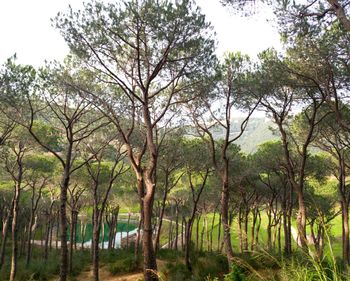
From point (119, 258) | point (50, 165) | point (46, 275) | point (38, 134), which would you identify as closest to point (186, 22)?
point (38, 134)

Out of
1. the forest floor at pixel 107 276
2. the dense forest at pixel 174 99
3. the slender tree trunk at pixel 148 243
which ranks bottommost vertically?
the forest floor at pixel 107 276

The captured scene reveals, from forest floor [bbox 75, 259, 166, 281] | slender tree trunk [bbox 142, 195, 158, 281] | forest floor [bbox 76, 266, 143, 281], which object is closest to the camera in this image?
slender tree trunk [bbox 142, 195, 158, 281]

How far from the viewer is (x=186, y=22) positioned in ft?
40.0

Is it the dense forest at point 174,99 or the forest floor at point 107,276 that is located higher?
the dense forest at point 174,99

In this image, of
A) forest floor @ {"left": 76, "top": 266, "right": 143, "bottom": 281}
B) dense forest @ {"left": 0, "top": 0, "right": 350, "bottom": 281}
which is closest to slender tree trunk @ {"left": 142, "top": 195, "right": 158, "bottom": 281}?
dense forest @ {"left": 0, "top": 0, "right": 350, "bottom": 281}

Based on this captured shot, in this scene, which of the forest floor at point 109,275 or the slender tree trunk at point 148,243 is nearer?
the slender tree trunk at point 148,243

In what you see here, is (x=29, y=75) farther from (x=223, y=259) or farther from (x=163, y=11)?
(x=223, y=259)

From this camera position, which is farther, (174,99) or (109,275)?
(109,275)

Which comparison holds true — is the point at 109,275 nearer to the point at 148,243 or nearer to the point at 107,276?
the point at 107,276

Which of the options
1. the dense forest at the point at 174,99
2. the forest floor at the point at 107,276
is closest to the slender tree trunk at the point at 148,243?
the dense forest at the point at 174,99

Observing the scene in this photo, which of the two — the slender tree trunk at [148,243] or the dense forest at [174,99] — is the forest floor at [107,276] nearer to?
the dense forest at [174,99]

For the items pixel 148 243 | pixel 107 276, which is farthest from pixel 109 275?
pixel 148 243

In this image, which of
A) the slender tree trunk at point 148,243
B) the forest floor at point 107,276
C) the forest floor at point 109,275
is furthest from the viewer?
the forest floor at point 109,275

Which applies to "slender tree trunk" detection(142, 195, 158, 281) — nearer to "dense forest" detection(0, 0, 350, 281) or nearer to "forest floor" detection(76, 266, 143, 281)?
"dense forest" detection(0, 0, 350, 281)
